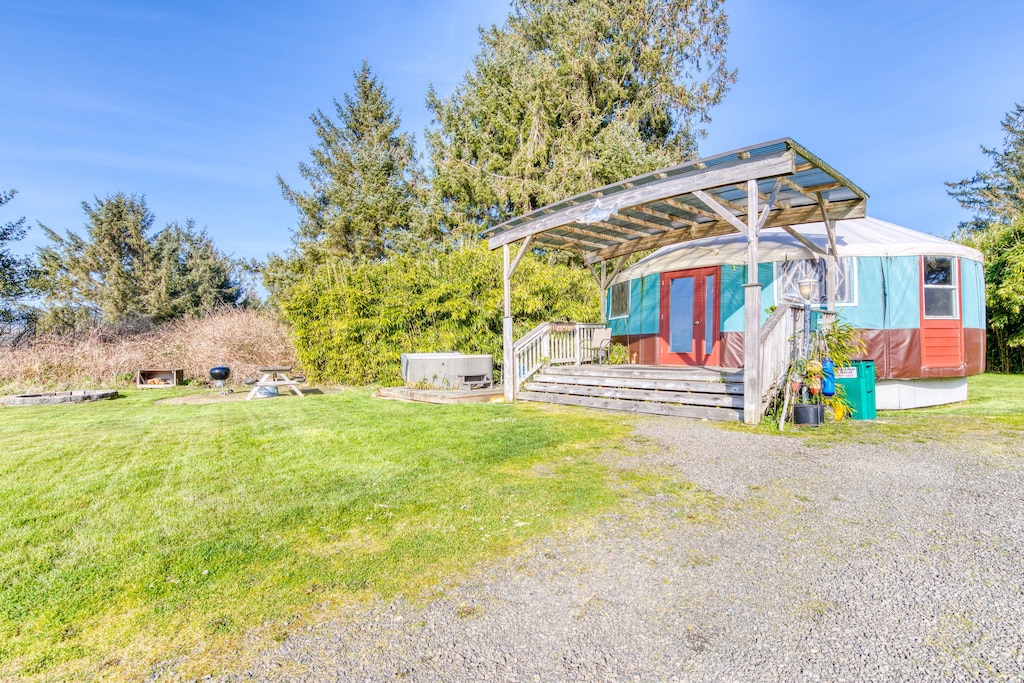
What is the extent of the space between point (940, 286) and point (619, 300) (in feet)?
17.7

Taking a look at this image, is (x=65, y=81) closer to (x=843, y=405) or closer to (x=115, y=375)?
(x=115, y=375)

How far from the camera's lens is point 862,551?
2.45 meters

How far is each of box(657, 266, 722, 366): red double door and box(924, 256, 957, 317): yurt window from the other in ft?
10.3

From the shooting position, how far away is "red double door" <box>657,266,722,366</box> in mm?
9000

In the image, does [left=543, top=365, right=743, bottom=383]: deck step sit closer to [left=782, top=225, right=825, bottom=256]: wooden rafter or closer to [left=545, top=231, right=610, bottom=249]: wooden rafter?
[left=545, top=231, right=610, bottom=249]: wooden rafter

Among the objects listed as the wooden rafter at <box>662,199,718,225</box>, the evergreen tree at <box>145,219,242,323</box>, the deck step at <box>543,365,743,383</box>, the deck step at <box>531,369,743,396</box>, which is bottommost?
the deck step at <box>531,369,743,396</box>

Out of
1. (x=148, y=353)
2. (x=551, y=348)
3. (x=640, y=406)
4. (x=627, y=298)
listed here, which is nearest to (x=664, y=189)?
(x=640, y=406)

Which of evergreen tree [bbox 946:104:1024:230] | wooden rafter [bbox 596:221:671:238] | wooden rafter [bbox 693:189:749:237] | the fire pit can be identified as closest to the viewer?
wooden rafter [bbox 693:189:749:237]

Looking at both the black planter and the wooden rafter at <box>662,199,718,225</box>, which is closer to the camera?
the black planter

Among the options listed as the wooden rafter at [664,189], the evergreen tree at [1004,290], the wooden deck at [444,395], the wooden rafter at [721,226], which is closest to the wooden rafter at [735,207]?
the wooden rafter at [721,226]

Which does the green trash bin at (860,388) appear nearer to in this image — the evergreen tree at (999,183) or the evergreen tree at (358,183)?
the evergreen tree at (358,183)

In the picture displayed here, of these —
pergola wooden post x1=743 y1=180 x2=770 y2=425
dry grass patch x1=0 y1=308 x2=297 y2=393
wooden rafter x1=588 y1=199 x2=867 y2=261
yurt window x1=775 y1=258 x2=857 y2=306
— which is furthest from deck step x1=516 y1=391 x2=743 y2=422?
dry grass patch x1=0 y1=308 x2=297 y2=393

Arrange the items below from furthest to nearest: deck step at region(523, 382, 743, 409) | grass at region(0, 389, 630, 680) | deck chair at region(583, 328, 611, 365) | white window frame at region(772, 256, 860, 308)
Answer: deck chair at region(583, 328, 611, 365), white window frame at region(772, 256, 860, 308), deck step at region(523, 382, 743, 409), grass at region(0, 389, 630, 680)

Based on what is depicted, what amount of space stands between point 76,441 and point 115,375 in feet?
29.9
